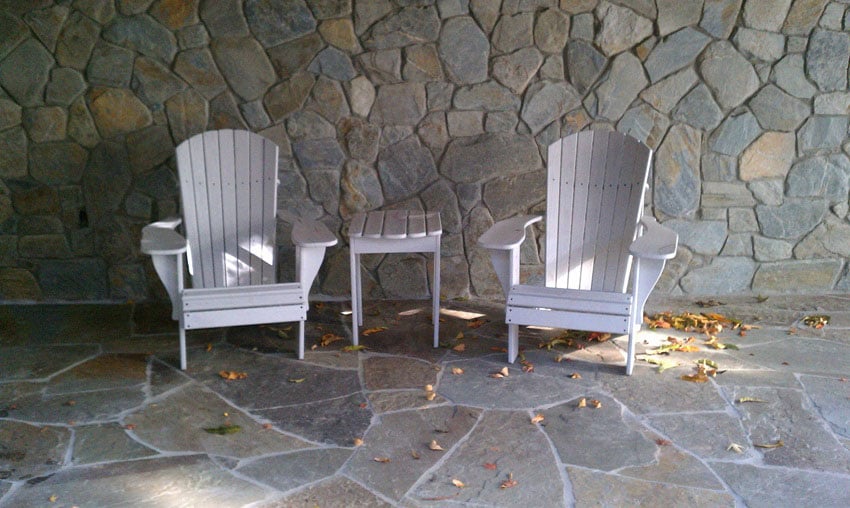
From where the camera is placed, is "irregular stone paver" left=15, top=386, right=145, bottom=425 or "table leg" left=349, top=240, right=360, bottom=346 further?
"table leg" left=349, top=240, right=360, bottom=346

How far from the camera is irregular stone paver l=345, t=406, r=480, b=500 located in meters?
2.56

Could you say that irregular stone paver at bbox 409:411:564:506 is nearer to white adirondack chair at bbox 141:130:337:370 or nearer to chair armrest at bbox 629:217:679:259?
chair armrest at bbox 629:217:679:259

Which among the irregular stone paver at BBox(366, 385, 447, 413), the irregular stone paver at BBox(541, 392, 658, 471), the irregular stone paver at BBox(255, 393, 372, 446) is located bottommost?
the irregular stone paver at BBox(255, 393, 372, 446)

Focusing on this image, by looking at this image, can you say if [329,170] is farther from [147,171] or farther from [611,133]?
[611,133]

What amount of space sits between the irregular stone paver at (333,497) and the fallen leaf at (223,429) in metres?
0.53

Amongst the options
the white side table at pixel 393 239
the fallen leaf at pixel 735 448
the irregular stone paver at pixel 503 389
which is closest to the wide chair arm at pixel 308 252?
the white side table at pixel 393 239

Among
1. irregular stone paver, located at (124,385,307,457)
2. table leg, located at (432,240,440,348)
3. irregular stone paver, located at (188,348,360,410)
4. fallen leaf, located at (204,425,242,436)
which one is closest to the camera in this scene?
irregular stone paver, located at (124,385,307,457)

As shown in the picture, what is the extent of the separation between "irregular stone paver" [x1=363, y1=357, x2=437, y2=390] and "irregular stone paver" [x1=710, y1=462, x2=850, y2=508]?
4.16ft

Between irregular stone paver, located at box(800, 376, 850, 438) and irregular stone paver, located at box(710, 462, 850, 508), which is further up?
irregular stone paver, located at box(800, 376, 850, 438)

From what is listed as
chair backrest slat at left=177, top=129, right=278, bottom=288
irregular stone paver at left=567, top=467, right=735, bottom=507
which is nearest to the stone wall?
chair backrest slat at left=177, top=129, right=278, bottom=288

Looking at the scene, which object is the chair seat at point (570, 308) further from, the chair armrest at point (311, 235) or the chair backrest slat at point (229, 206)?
the chair backrest slat at point (229, 206)

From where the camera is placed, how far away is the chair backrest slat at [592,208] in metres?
3.74

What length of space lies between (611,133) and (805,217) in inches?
58.0

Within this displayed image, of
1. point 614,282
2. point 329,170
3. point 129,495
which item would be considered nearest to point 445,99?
point 329,170
